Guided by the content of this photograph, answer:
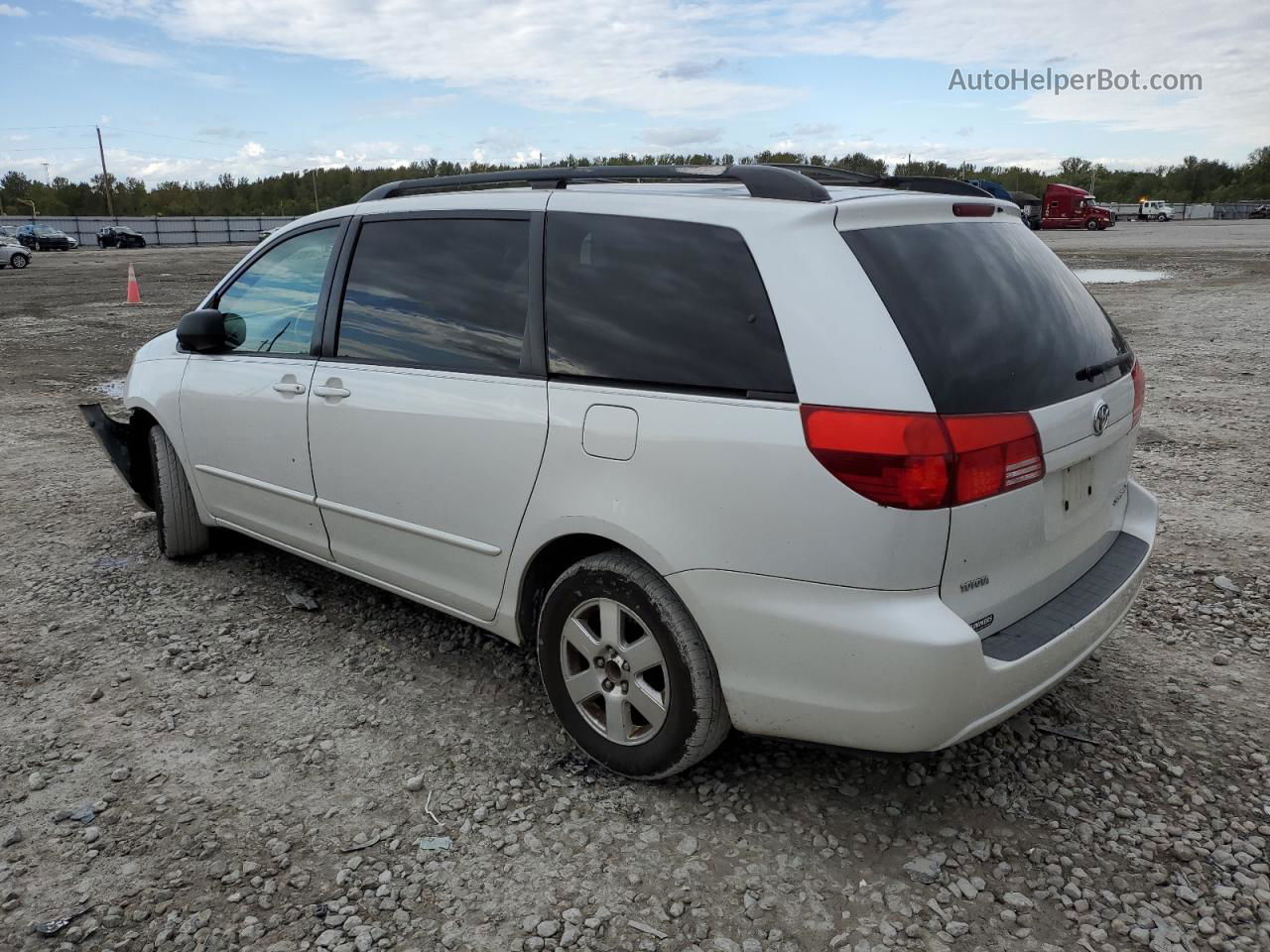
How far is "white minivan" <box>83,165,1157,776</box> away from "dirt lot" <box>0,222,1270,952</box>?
1.14 ft

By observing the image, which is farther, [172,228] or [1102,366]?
[172,228]

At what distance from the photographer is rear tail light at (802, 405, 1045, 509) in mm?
2289

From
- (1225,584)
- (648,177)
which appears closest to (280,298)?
(648,177)

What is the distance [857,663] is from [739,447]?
611 millimetres

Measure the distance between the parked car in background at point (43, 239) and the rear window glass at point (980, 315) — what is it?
181 ft

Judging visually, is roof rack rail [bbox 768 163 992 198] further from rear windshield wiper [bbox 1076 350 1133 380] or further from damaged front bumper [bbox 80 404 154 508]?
damaged front bumper [bbox 80 404 154 508]

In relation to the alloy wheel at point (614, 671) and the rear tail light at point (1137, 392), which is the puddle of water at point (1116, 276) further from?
the alloy wheel at point (614, 671)

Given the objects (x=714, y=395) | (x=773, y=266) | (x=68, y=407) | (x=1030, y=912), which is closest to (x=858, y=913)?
(x=1030, y=912)

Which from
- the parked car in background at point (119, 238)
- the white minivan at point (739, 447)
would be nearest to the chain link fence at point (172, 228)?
the parked car in background at point (119, 238)

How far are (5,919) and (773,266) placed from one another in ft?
8.47

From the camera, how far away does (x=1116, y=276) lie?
68.5 ft

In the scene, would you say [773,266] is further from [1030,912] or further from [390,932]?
[390,932]

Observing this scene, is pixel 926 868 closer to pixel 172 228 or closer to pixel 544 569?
pixel 544 569

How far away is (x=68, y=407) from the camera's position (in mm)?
9125
